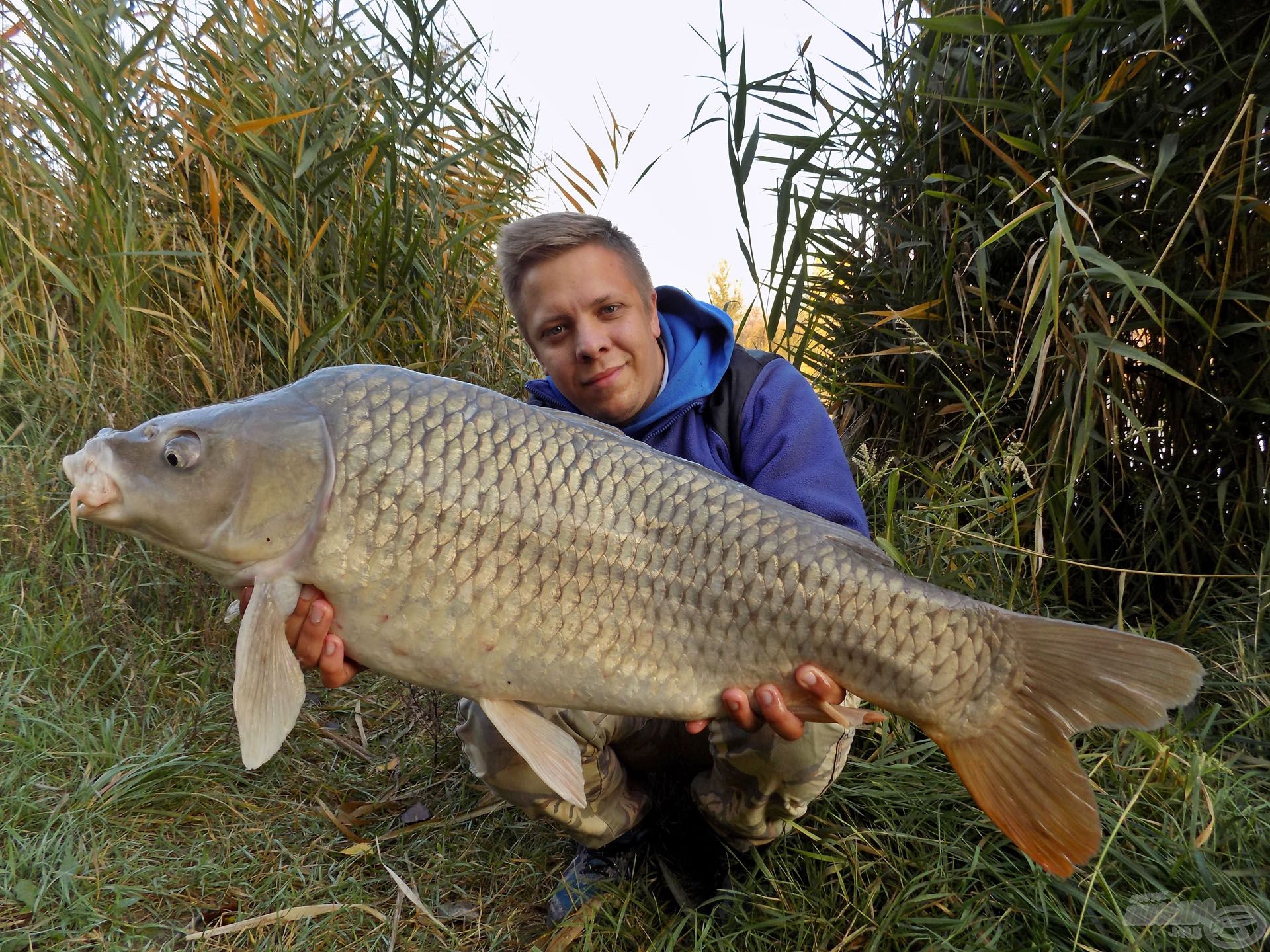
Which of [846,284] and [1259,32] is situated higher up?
[1259,32]

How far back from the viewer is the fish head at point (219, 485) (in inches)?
51.3

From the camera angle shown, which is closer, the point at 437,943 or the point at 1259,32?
the point at 437,943

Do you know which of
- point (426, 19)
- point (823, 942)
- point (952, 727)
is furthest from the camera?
point (426, 19)

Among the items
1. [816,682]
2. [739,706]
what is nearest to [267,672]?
[739,706]

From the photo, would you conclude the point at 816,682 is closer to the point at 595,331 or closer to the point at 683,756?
the point at 683,756

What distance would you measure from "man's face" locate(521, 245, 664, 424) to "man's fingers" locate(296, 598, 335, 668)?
2.65 ft

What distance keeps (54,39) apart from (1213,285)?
3125 mm

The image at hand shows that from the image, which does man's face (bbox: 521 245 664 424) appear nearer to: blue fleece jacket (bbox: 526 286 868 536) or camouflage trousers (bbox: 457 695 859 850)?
blue fleece jacket (bbox: 526 286 868 536)

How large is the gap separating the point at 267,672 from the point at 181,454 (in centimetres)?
36

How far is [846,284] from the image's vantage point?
2.77 metres

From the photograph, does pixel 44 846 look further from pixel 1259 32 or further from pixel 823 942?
pixel 1259 32

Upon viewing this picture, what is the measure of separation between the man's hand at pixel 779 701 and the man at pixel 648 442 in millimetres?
28

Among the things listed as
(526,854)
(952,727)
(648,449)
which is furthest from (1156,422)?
(526,854)

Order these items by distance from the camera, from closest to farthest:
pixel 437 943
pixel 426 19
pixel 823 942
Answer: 1. pixel 823 942
2. pixel 437 943
3. pixel 426 19
